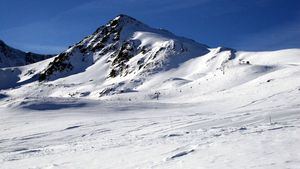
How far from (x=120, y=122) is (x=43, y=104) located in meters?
14.2

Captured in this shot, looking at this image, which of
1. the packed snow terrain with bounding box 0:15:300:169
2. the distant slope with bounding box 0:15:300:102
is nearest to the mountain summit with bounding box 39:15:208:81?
the distant slope with bounding box 0:15:300:102

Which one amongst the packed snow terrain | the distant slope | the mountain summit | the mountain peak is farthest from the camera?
the mountain peak

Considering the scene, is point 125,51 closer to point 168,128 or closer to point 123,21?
point 123,21

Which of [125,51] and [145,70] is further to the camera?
[125,51]

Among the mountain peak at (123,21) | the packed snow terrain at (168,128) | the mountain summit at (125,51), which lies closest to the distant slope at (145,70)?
the mountain summit at (125,51)

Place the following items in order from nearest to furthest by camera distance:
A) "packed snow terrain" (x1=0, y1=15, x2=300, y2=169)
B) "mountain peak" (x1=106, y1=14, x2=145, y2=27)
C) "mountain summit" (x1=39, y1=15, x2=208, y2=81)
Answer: "packed snow terrain" (x1=0, y1=15, x2=300, y2=169), "mountain summit" (x1=39, y1=15, x2=208, y2=81), "mountain peak" (x1=106, y1=14, x2=145, y2=27)

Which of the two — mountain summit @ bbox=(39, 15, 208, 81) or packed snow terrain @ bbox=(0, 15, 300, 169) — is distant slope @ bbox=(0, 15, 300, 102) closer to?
mountain summit @ bbox=(39, 15, 208, 81)

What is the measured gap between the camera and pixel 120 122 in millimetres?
25438

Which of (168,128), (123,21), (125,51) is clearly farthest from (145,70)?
(168,128)

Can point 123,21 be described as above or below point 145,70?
above

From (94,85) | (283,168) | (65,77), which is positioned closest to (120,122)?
(283,168)

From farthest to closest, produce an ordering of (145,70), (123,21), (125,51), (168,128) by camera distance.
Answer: (123,21) < (125,51) < (145,70) < (168,128)

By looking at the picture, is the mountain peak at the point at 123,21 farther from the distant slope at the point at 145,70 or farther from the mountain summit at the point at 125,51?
the distant slope at the point at 145,70

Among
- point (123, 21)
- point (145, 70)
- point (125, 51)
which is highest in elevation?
point (123, 21)
